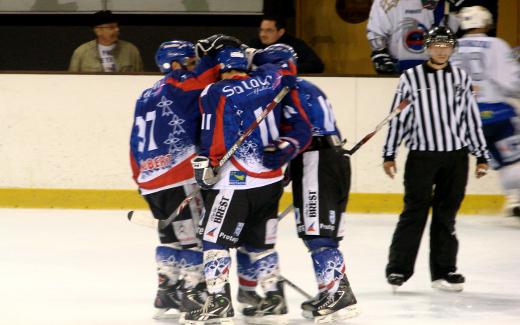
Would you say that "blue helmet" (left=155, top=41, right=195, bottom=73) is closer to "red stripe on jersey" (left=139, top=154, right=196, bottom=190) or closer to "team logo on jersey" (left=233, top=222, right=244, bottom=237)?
"red stripe on jersey" (left=139, top=154, right=196, bottom=190)

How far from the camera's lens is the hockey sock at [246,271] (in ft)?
15.6

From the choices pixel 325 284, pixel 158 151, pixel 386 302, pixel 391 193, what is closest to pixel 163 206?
pixel 158 151

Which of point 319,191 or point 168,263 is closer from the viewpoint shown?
point 319,191

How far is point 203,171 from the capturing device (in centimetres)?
443

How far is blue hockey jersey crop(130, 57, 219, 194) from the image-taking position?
15.2ft

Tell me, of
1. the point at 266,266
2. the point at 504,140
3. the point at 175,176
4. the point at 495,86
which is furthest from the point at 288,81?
the point at 504,140

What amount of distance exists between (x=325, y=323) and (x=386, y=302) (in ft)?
1.65

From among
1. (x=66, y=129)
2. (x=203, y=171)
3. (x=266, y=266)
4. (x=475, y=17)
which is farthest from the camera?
(x=66, y=129)

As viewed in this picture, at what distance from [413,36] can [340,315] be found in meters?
3.41

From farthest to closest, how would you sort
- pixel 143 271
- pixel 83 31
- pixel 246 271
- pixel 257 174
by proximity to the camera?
1. pixel 83 31
2. pixel 143 271
3. pixel 246 271
4. pixel 257 174

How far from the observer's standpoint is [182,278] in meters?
4.80

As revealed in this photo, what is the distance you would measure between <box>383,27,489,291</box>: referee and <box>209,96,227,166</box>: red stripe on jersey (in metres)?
1.05

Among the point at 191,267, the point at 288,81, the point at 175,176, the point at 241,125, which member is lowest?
the point at 191,267

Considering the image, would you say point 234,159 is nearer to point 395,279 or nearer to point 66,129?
point 395,279
